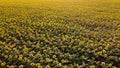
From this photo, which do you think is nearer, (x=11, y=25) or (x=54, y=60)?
(x=54, y=60)

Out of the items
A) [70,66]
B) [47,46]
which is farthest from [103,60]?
[47,46]

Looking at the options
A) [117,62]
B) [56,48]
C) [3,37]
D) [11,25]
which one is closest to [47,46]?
[56,48]

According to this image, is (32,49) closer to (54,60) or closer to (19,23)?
(54,60)

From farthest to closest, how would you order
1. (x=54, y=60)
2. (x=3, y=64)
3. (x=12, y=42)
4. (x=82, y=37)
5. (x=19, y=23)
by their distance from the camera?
(x=19, y=23) → (x=82, y=37) → (x=12, y=42) → (x=54, y=60) → (x=3, y=64)

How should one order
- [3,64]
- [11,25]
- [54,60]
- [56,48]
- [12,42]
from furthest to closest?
[11,25], [12,42], [56,48], [54,60], [3,64]

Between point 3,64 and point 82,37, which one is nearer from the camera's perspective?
point 3,64

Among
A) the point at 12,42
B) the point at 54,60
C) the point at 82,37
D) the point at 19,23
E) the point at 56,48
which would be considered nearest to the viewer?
the point at 54,60

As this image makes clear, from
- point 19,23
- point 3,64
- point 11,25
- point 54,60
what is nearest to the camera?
point 3,64

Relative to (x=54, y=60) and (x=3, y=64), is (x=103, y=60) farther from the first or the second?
(x=3, y=64)
